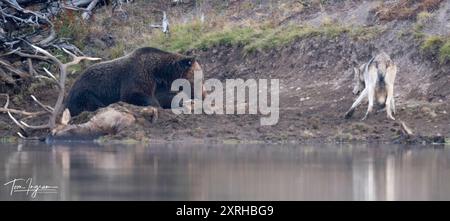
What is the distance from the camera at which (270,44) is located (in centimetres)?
2673

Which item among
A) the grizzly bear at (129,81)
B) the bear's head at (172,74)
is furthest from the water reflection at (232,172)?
the bear's head at (172,74)

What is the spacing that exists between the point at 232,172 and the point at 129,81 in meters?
7.36

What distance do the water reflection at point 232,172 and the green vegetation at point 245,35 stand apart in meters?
5.87

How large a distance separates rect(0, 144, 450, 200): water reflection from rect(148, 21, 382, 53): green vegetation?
5.87 metres

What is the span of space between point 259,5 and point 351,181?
1409 cm

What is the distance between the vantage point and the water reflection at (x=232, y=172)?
574 inches

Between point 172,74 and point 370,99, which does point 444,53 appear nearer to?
point 370,99

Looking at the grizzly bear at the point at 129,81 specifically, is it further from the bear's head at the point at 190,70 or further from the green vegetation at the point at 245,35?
the green vegetation at the point at 245,35

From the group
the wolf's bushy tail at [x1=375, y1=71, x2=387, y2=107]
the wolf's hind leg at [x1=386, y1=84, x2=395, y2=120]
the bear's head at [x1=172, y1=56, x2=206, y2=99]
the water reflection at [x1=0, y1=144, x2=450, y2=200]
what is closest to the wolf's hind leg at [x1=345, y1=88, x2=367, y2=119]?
the wolf's bushy tail at [x1=375, y1=71, x2=387, y2=107]

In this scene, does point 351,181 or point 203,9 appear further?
point 203,9
